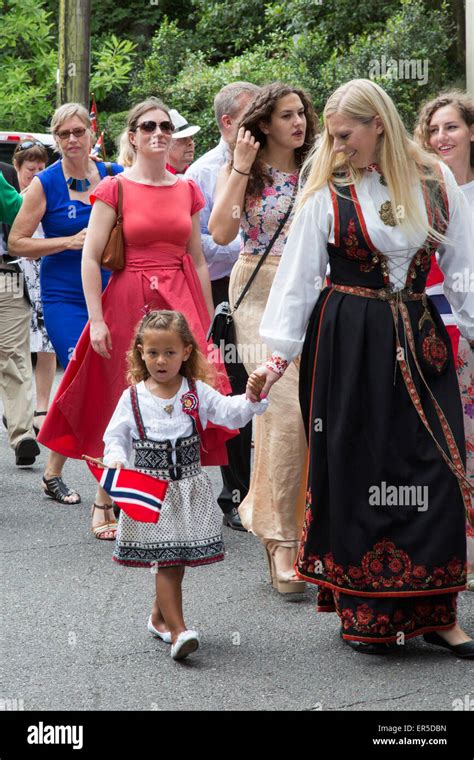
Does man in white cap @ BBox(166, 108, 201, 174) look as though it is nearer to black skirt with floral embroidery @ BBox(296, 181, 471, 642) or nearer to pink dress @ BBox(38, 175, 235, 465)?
pink dress @ BBox(38, 175, 235, 465)

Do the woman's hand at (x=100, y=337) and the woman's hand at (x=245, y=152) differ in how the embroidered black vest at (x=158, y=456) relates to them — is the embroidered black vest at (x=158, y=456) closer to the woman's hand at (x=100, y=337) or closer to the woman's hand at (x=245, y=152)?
the woman's hand at (x=245, y=152)

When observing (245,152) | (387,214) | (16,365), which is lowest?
(16,365)

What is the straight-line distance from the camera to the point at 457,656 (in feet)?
15.7

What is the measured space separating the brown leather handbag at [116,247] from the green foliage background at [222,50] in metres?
10.6

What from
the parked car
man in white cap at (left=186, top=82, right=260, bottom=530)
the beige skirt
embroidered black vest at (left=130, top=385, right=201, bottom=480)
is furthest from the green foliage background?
embroidered black vest at (left=130, top=385, right=201, bottom=480)

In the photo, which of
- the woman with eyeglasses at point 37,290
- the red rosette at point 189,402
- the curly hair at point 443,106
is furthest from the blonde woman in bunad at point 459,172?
the woman with eyeglasses at point 37,290

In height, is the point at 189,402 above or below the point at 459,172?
below

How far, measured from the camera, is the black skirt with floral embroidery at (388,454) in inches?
187

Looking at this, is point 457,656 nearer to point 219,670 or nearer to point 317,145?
point 219,670

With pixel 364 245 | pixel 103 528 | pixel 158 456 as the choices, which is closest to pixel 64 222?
pixel 103 528

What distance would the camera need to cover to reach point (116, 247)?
20.8 ft

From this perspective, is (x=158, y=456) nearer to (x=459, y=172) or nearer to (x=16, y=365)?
(x=459, y=172)

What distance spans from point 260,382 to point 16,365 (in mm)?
4274

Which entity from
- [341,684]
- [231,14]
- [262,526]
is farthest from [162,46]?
[341,684]
